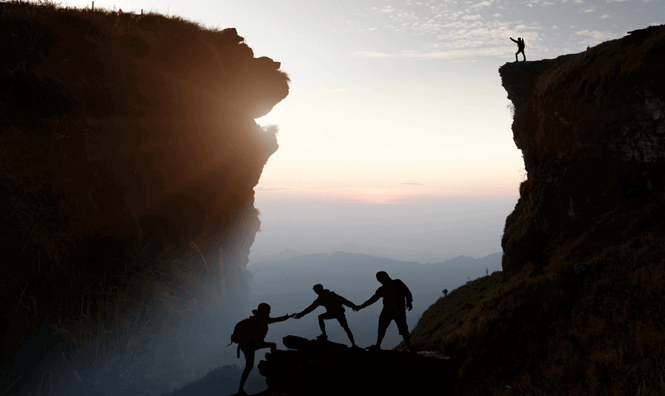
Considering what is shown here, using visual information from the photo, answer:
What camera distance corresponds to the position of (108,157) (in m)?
16.3

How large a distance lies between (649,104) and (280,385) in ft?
61.7

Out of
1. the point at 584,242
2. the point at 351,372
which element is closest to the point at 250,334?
the point at 351,372

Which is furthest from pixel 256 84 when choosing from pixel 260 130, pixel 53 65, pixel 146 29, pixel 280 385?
pixel 280 385

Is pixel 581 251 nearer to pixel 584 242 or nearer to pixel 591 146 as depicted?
pixel 584 242

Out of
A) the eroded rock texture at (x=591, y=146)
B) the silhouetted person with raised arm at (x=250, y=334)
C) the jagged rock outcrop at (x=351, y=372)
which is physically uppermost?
the eroded rock texture at (x=591, y=146)

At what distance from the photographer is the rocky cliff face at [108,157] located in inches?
495

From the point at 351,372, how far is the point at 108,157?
16.2 m

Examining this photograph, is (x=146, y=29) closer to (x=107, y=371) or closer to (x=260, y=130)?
(x=260, y=130)

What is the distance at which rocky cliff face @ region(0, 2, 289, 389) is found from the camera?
41.3ft

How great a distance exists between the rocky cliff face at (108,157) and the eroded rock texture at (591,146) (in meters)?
22.3

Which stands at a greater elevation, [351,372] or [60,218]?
[60,218]

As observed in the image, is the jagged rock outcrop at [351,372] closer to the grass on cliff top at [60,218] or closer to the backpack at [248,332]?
the backpack at [248,332]

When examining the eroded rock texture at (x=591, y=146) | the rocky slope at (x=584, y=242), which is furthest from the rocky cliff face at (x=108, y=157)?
the eroded rock texture at (x=591, y=146)

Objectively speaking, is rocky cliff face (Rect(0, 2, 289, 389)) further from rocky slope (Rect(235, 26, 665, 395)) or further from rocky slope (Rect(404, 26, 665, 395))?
rocky slope (Rect(404, 26, 665, 395))
